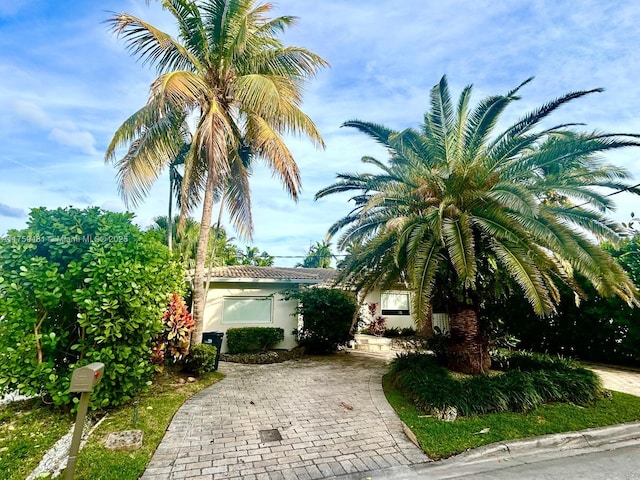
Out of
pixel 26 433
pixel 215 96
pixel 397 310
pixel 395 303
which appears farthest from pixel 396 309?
pixel 26 433

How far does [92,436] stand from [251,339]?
782cm

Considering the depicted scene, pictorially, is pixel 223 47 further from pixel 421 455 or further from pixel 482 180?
pixel 421 455

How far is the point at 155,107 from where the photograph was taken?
372 inches

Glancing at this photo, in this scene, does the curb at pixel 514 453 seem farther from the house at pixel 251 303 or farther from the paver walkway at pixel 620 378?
the house at pixel 251 303

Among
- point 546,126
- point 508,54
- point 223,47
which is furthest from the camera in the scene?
point 223,47

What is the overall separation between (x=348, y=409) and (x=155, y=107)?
9.37m

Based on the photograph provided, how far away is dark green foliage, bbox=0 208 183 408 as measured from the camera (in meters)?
5.36

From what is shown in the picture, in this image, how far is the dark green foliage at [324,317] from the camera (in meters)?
12.4

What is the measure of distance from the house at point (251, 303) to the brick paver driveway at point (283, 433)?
463 cm

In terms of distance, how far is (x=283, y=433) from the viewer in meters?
5.55

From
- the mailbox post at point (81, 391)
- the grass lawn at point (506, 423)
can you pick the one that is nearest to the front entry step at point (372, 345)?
the grass lawn at point (506, 423)

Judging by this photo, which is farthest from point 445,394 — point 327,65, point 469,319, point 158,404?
point 327,65

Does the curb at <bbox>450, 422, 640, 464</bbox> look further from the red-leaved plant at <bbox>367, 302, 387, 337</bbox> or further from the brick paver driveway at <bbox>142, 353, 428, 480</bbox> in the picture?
the red-leaved plant at <bbox>367, 302, 387, 337</bbox>

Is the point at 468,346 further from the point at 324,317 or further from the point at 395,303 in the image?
the point at 395,303
